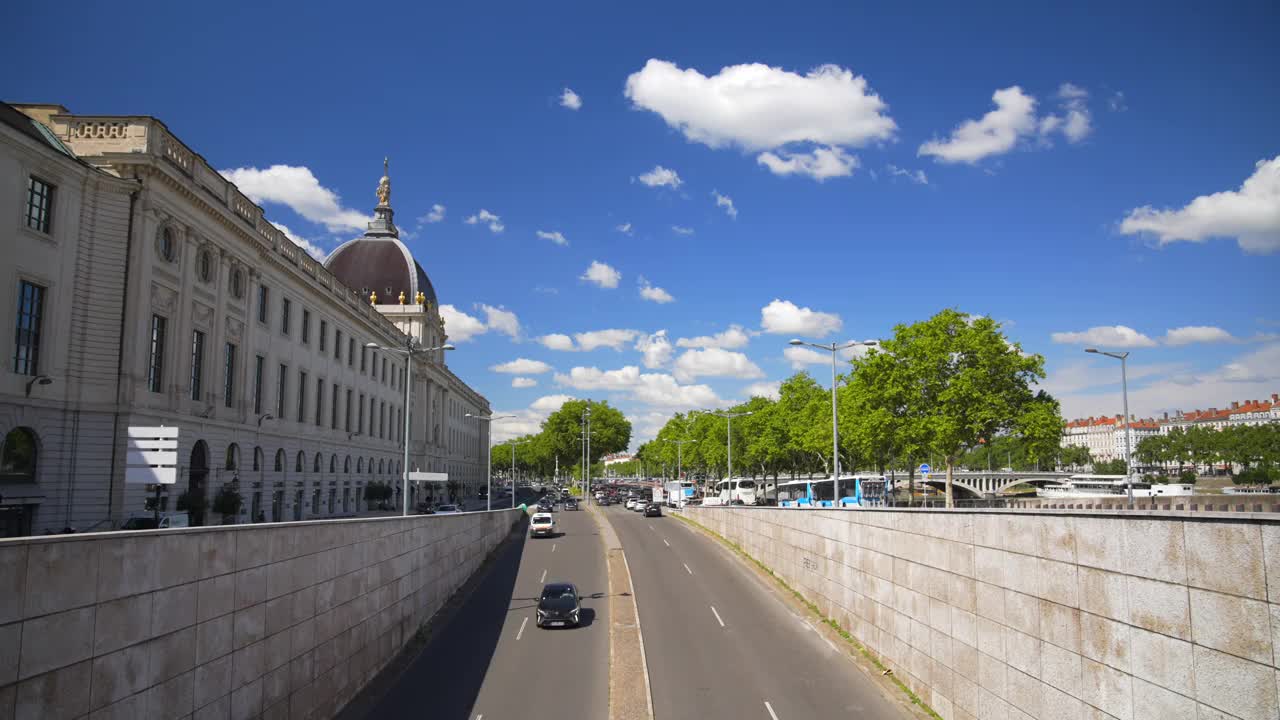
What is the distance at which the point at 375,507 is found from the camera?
7431 cm

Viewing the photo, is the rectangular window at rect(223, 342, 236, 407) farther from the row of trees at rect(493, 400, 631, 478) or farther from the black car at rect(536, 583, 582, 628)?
the row of trees at rect(493, 400, 631, 478)

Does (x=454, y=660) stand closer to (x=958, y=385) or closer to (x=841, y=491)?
(x=958, y=385)

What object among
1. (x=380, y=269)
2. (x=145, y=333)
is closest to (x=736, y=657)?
(x=145, y=333)

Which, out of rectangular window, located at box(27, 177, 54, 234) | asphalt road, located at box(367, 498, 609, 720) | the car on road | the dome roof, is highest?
the dome roof

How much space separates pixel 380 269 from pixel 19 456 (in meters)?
77.3

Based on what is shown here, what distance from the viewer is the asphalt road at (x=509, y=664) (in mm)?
19516

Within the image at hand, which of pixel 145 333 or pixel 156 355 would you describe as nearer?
pixel 145 333

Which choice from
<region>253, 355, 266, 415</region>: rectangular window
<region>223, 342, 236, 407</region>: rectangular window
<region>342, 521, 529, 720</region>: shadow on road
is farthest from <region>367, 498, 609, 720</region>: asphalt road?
<region>253, 355, 266, 415</region>: rectangular window

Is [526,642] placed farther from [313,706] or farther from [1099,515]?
[1099,515]

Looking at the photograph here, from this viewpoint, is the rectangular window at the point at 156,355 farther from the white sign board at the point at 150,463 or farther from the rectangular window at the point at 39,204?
the white sign board at the point at 150,463

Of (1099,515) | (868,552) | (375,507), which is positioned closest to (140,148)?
(868,552)

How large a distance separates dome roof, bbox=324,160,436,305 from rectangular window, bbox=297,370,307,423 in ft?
143

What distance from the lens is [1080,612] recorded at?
11.0 meters

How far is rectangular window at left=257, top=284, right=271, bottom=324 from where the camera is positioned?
49969mm
